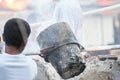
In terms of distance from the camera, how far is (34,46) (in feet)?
9.73

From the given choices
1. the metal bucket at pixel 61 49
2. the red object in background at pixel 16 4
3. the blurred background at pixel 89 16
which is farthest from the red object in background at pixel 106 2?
the metal bucket at pixel 61 49

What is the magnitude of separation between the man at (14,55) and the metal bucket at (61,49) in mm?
675

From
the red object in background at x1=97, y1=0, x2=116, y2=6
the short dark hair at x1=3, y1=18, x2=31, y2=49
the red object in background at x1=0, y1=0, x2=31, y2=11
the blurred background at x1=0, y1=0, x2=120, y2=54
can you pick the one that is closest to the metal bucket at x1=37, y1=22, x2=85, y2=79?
the blurred background at x1=0, y1=0, x2=120, y2=54

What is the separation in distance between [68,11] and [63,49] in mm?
745

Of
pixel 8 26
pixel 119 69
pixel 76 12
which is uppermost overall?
pixel 8 26

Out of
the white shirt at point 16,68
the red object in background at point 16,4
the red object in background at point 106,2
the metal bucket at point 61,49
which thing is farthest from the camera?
the red object in background at point 106,2

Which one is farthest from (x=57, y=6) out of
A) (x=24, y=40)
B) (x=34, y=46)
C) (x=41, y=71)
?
(x=24, y=40)

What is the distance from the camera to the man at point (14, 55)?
172cm

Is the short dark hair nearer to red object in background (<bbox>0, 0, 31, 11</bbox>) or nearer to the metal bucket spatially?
the metal bucket

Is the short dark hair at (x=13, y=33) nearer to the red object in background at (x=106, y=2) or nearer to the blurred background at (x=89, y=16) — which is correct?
the blurred background at (x=89, y=16)

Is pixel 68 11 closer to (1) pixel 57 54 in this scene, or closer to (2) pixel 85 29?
(2) pixel 85 29

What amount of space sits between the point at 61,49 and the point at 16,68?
0.77m

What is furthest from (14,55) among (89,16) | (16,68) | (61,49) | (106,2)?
(106,2)

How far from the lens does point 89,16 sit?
3.38 m
